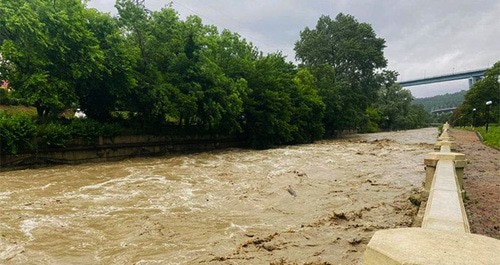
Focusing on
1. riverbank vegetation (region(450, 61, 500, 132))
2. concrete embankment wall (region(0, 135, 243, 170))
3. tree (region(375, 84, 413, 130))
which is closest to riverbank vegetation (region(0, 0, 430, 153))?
concrete embankment wall (region(0, 135, 243, 170))

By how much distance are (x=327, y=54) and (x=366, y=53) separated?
18.0ft

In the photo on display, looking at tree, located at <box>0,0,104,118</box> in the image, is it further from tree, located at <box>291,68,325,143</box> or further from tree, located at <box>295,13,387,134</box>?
tree, located at <box>295,13,387,134</box>

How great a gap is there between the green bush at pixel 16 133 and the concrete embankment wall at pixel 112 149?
426 millimetres

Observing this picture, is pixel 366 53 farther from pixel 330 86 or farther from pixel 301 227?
pixel 301 227

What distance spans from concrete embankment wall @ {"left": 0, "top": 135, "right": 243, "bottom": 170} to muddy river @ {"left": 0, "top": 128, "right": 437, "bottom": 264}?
1481 millimetres

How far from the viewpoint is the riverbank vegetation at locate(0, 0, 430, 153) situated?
13750 millimetres

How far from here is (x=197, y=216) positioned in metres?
6.69

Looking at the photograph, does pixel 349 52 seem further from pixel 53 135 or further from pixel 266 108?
pixel 53 135

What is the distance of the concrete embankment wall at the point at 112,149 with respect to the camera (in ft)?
45.3

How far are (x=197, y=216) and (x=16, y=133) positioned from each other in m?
10.00

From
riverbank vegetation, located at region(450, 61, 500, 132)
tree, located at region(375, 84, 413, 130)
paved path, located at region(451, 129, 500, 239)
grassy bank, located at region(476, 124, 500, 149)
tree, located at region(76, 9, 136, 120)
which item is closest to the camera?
paved path, located at region(451, 129, 500, 239)

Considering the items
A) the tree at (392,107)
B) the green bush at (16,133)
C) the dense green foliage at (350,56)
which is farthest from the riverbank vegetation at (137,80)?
the tree at (392,107)

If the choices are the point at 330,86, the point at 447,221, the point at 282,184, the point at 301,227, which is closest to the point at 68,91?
the point at 282,184

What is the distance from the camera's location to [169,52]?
20.0 meters
